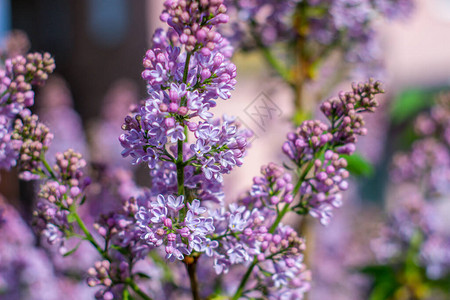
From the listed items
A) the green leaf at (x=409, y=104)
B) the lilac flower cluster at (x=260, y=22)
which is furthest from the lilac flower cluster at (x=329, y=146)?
the green leaf at (x=409, y=104)

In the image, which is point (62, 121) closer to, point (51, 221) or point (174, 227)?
point (51, 221)

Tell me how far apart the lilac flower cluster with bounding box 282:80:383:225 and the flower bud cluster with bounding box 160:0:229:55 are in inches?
9.1

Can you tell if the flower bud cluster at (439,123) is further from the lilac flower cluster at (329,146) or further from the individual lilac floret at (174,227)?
the individual lilac floret at (174,227)

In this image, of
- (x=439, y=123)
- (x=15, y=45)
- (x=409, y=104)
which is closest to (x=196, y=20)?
(x=15, y=45)

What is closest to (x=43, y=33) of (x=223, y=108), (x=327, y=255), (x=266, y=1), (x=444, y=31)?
(x=223, y=108)

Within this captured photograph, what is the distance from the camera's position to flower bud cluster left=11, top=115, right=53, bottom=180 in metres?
0.80

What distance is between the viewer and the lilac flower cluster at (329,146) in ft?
2.58

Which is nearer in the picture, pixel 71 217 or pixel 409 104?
pixel 71 217

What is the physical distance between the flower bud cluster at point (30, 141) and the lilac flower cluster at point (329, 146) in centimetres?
41

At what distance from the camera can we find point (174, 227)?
0.72m

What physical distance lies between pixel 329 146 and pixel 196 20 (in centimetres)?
32

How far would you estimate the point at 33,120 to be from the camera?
2.65ft

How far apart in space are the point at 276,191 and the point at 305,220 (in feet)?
1.98

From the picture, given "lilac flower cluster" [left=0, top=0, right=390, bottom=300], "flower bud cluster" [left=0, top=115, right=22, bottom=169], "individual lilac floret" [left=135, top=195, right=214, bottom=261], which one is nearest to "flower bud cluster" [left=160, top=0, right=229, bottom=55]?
"lilac flower cluster" [left=0, top=0, right=390, bottom=300]
